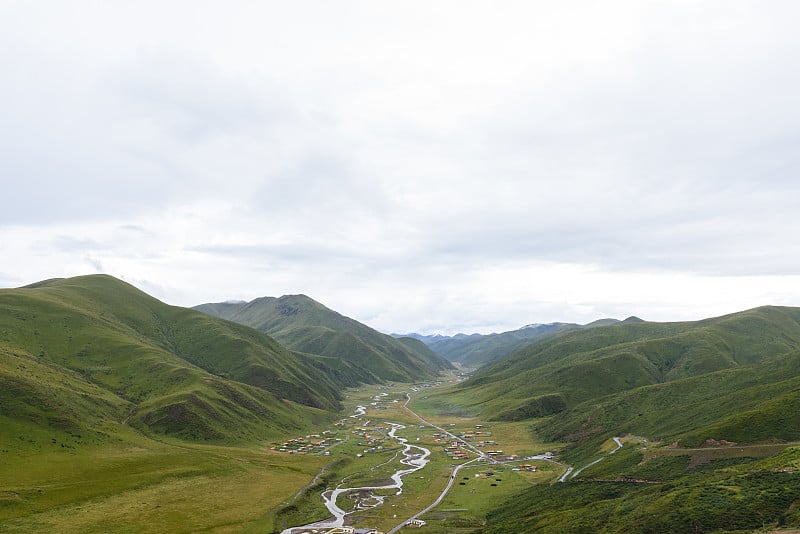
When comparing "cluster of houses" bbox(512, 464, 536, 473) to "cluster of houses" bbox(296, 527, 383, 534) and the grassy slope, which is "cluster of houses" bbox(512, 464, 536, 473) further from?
"cluster of houses" bbox(296, 527, 383, 534)

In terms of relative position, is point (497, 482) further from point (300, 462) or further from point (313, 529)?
point (300, 462)

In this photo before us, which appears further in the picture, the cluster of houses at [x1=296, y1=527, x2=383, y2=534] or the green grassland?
the green grassland

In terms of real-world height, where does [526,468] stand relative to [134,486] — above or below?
below

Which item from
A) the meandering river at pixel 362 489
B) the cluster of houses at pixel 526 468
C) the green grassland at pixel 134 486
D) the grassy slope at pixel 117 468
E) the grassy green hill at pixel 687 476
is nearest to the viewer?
the grassy green hill at pixel 687 476

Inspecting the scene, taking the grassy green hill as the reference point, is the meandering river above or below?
below

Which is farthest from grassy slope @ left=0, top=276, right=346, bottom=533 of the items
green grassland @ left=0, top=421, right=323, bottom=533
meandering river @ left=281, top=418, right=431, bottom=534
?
meandering river @ left=281, top=418, right=431, bottom=534

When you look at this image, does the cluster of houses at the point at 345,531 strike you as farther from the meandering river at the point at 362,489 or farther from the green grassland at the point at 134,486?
the green grassland at the point at 134,486

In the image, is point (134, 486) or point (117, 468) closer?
point (134, 486)

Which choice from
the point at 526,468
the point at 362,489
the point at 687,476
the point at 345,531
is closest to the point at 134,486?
the point at 362,489

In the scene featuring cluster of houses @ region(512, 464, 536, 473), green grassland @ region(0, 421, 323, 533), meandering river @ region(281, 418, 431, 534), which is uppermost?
green grassland @ region(0, 421, 323, 533)

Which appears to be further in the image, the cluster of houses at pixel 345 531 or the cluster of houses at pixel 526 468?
the cluster of houses at pixel 526 468

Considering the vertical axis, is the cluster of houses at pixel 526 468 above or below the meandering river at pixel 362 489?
below

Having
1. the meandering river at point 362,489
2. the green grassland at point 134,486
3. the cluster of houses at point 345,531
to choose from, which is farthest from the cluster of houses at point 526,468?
the cluster of houses at point 345,531

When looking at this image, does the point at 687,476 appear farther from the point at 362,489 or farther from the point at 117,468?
the point at 117,468
